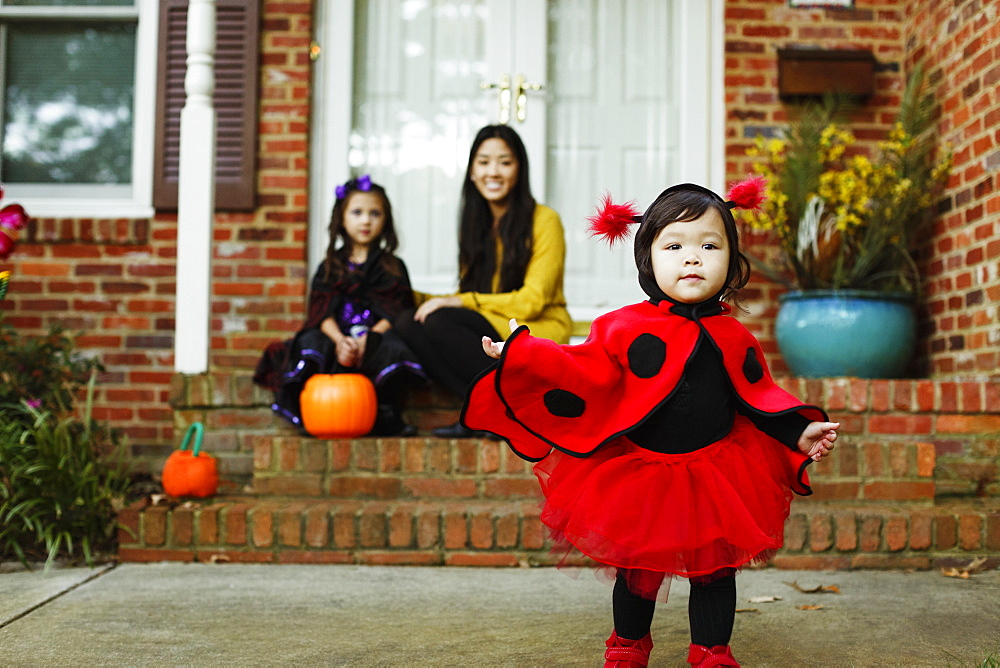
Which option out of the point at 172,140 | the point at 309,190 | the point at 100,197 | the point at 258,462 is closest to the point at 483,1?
the point at 309,190

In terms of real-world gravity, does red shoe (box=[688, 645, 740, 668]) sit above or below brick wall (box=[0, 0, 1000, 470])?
below

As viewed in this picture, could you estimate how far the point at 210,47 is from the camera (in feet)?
11.8

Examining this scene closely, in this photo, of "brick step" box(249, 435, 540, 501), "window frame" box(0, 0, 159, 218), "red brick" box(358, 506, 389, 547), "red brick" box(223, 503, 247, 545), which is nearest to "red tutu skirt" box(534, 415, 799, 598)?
"red brick" box(358, 506, 389, 547)

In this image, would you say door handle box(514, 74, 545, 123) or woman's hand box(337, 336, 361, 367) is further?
door handle box(514, 74, 545, 123)

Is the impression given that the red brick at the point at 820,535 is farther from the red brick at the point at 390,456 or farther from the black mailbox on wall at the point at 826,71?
the black mailbox on wall at the point at 826,71

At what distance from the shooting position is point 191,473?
3117mm

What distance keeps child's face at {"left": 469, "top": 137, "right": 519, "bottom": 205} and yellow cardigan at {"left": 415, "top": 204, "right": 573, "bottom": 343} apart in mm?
165

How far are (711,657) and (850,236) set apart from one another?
2.73 m

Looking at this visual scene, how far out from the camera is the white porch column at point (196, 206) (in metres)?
3.51

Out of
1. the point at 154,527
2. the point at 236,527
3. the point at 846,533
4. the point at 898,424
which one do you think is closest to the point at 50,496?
the point at 154,527

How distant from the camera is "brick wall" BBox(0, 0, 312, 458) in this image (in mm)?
4273

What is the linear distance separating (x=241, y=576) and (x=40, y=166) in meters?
2.81

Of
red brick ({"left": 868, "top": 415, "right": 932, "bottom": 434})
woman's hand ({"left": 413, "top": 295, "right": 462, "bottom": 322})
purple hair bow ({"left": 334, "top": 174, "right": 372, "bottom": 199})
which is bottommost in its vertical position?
red brick ({"left": 868, "top": 415, "right": 932, "bottom": 434})

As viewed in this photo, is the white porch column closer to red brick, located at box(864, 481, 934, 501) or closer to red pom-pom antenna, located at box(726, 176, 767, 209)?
red pom-pom antenna, located at box(726, 176, 767, 209)
